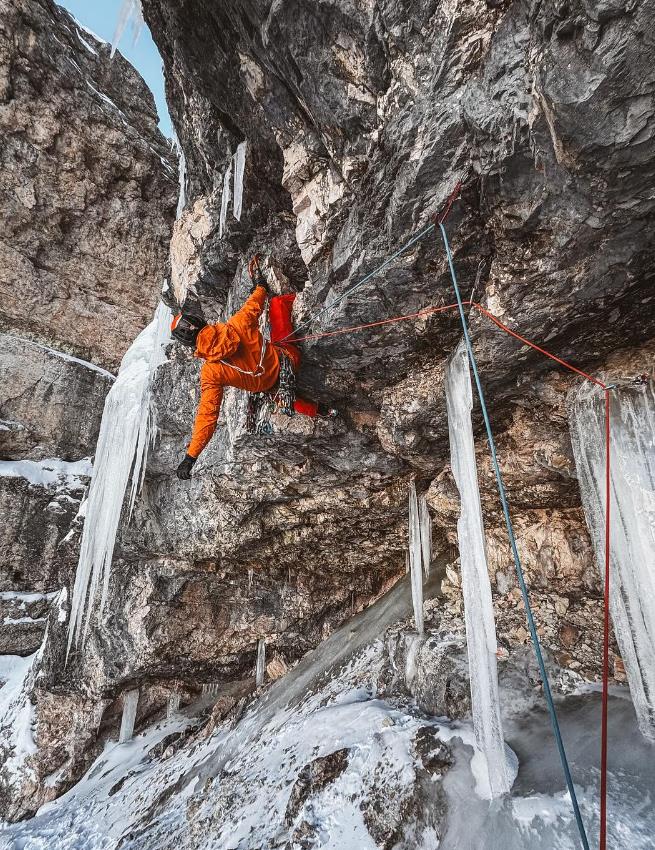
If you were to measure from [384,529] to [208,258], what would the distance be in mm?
5005

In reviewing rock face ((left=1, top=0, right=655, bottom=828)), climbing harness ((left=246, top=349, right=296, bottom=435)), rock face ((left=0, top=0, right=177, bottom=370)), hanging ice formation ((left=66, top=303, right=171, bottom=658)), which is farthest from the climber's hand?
rock face ((left=0, top=0, right=177, bottom=370))

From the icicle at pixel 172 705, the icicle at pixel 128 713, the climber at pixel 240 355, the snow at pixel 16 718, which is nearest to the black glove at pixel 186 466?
the climber at pixel 240 355

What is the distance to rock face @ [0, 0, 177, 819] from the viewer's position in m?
9.52

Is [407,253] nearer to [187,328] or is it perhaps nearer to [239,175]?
[187,328]

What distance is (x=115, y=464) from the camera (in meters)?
7.14

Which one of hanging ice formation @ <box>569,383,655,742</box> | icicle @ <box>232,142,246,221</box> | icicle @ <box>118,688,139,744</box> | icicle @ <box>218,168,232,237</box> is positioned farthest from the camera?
icicle @ <box>118,688,139,744</box>

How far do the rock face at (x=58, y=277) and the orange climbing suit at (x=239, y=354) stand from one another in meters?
6.33

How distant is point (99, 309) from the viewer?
12680 millimetres

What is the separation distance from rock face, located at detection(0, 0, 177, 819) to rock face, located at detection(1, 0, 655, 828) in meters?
4.67

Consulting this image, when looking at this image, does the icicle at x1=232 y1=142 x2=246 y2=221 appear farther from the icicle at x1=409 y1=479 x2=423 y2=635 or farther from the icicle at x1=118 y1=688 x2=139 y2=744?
the icicle at x1=118 y1=688 x2=139 y2=744

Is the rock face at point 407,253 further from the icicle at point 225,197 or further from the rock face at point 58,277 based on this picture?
the rock face at point 58,277

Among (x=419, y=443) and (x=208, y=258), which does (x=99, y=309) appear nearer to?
(x=208, y=258)

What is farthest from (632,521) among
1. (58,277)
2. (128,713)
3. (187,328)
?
(58,277)

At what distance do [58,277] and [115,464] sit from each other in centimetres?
822
